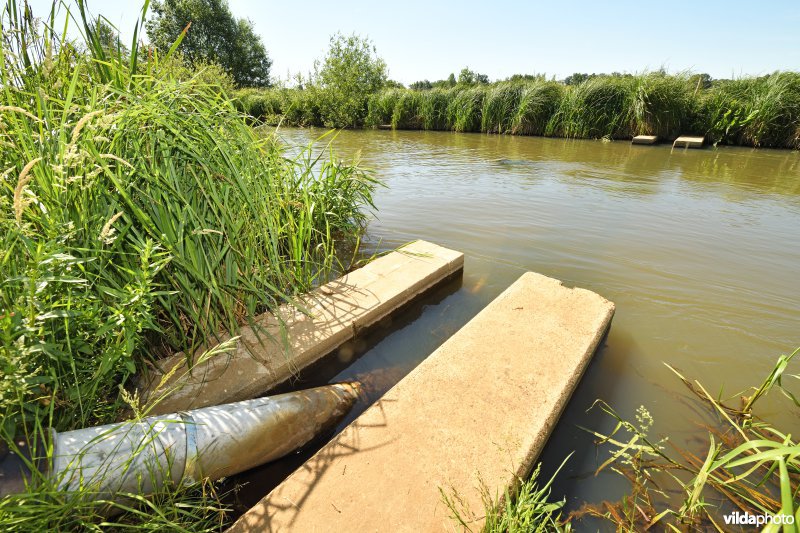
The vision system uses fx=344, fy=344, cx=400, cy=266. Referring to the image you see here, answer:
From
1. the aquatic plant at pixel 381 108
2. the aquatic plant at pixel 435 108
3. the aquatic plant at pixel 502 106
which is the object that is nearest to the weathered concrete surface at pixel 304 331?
the aquatic plant at pixel 502 106

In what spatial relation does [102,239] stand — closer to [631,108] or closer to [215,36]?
[631,108]

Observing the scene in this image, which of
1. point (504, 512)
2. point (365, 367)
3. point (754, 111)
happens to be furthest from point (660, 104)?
point (504, 512)

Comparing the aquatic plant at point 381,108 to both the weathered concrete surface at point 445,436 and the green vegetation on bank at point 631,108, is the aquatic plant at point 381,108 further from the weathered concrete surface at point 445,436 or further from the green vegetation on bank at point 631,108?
the weathered concrete surface at point 445,436

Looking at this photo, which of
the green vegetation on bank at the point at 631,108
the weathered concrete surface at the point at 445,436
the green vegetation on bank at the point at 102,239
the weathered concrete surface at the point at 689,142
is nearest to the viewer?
the green vegetation on bank at the point at 102,239

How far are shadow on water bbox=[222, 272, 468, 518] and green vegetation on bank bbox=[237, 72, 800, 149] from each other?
34.6 ft

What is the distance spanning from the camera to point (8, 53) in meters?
1.55

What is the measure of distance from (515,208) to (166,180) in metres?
4.73

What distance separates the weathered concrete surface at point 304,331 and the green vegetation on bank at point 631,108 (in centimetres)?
1012

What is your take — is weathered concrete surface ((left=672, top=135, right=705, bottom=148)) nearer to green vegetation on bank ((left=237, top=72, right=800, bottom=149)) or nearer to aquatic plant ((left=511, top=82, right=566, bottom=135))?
green vegetation on bank ((left=237, top=72, right=800, bottom=149))

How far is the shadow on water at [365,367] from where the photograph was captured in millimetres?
1564

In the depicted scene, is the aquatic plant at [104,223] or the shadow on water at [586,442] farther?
the shadow on water at [586,442]

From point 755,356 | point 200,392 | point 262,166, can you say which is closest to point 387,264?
point 262,166

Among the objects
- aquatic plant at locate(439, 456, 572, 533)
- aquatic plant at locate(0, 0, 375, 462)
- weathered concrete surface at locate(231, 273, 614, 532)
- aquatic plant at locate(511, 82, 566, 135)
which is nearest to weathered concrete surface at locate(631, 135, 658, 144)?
aquatic plant at locate(511, 82, 566, 135)

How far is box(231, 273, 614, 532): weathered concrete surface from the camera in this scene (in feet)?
4.24
